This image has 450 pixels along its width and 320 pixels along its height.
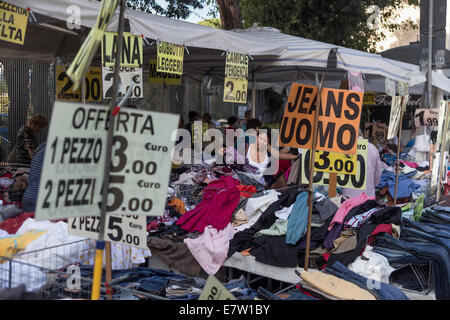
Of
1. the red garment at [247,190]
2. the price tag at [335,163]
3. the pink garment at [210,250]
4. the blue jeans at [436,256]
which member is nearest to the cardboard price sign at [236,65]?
the red garment at [247,190]

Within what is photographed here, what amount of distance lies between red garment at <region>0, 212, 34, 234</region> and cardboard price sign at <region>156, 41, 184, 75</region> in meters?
2.47

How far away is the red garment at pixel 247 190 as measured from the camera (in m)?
5.93

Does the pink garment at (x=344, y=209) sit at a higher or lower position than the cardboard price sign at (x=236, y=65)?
lower

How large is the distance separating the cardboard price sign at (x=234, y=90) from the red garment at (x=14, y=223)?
3.84 metres

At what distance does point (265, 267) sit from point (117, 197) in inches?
98.0

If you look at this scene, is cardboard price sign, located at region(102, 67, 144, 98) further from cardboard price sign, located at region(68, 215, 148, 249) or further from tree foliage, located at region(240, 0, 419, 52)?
tree foliage, located at region(240, 0, 419, 52)

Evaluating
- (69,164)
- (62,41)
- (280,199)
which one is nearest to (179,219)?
(280,199)

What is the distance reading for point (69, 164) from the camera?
7.82 feet

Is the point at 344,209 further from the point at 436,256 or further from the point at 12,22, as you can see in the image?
the point at 12,22

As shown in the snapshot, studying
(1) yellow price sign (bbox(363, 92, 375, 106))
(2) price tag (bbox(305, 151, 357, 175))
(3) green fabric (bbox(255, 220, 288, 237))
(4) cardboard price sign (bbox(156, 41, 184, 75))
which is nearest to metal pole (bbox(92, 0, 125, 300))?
(3) green fabric (bbox(255, 220, 288, 237))

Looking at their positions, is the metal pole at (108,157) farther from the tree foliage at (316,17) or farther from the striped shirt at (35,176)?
the tree foliage at (316,17)

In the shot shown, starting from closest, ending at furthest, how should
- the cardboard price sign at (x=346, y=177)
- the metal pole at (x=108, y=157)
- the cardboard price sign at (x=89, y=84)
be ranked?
the metal pole at (x=108, y=157) → the cardboard price sign at (x=346, y=177) → the cardboard price sign at (x=89, y=84)

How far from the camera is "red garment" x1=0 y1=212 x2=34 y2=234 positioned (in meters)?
4.52
